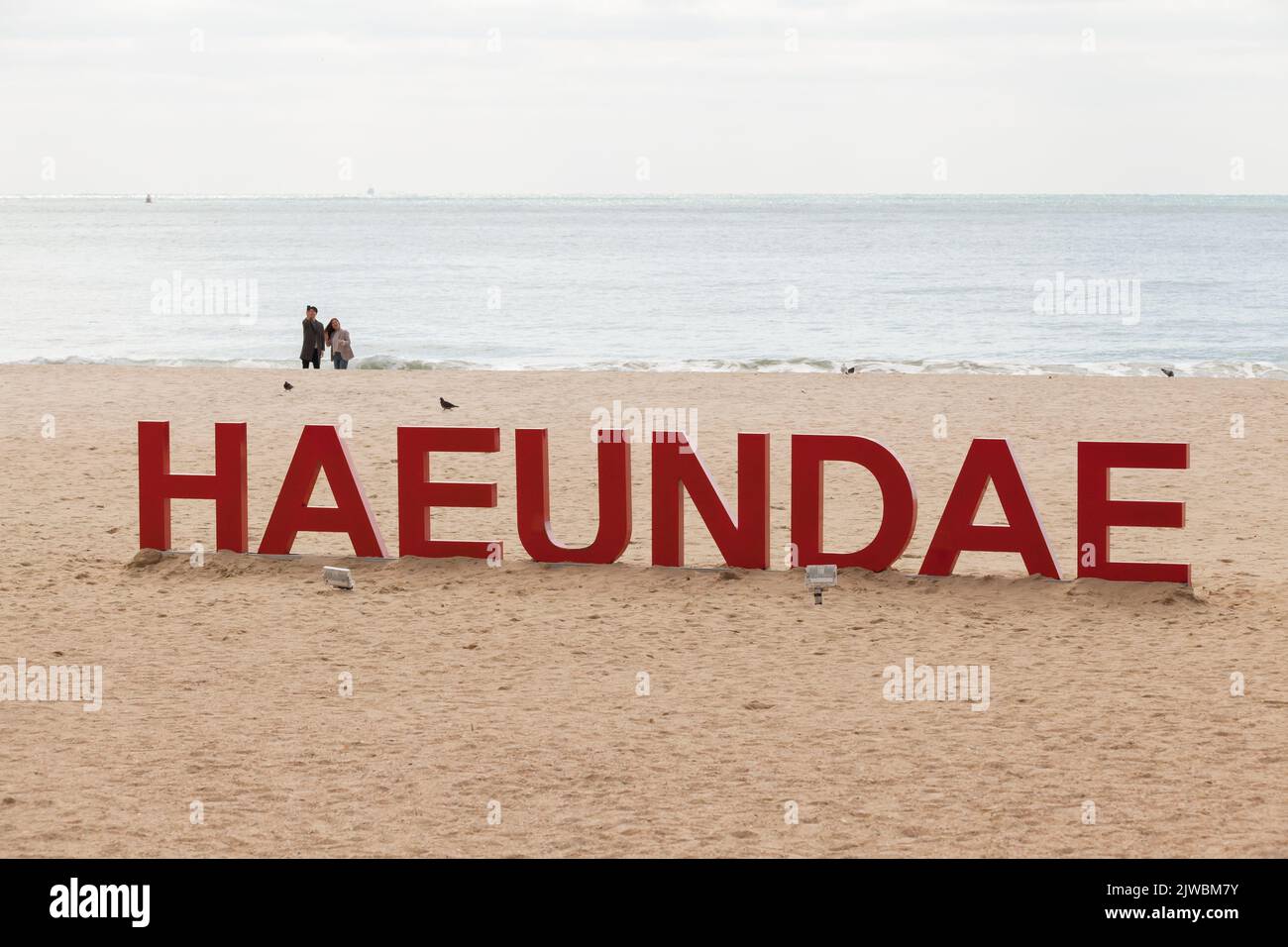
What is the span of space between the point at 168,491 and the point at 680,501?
4175 mm

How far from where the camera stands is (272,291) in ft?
216

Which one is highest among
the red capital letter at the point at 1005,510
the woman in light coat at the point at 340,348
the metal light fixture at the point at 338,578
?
the woman in light coat at the point at 340,348

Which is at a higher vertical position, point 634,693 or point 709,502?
point 709,502

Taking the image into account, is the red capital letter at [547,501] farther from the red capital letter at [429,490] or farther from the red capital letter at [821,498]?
the red capital letter at [821,498]

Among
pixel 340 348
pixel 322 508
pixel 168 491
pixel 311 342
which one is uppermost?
pixel 311 342

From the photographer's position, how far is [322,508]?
12250mm

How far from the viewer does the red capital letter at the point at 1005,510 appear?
36.0 ft

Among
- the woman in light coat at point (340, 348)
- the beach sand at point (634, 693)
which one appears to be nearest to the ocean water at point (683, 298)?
the woman in light coat at point (340, 348)

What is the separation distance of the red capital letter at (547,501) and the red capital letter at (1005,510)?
7.85ft

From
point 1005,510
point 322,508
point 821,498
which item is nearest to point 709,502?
point 821,498

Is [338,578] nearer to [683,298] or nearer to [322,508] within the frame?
[322,508]

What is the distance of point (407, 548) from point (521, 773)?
490 cm

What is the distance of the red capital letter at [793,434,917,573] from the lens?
11258 millimetres
